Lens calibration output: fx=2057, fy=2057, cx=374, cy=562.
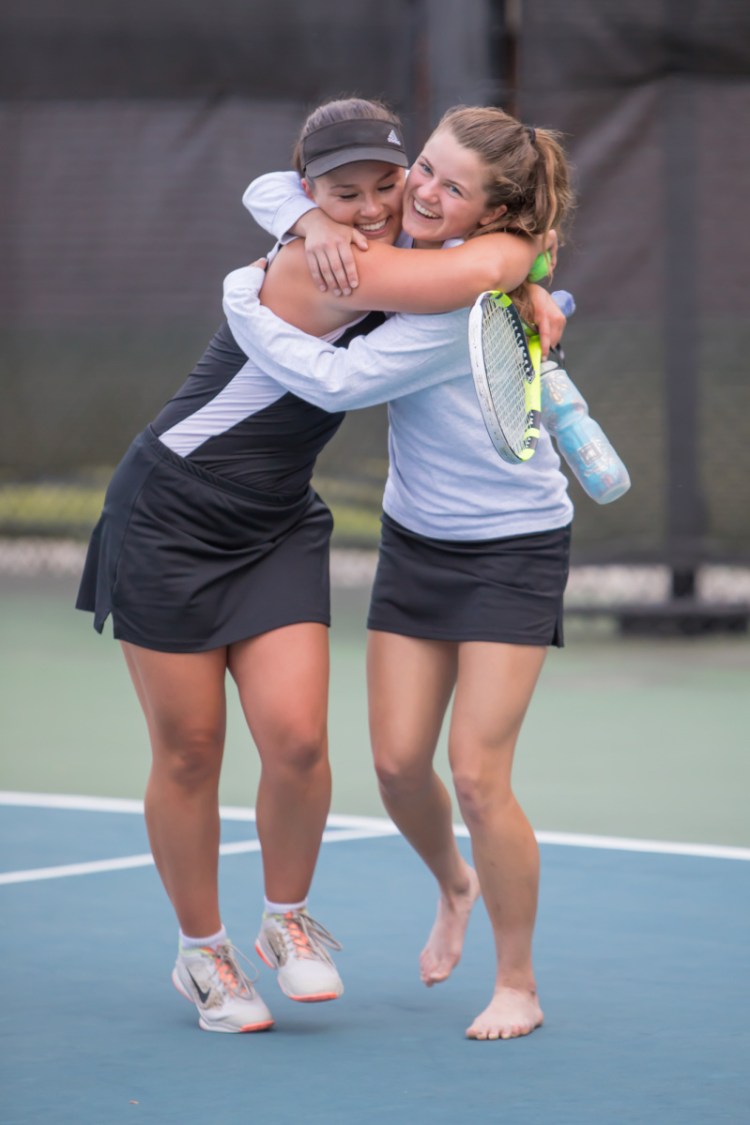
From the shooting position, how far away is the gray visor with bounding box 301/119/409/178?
3.34 meters

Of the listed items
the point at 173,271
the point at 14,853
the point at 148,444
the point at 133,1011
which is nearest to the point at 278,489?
the point at 148,444

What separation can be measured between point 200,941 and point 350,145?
140 centimetres

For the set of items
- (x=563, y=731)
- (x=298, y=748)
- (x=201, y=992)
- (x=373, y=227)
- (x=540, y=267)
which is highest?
(x=373, y=227)

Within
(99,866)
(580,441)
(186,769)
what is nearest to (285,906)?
(186,769)

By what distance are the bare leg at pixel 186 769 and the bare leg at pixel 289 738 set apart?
7 centimetres

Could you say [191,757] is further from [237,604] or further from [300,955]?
[300,955]

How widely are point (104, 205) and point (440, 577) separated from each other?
16.5 feet

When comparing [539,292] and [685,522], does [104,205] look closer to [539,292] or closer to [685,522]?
[685,522]

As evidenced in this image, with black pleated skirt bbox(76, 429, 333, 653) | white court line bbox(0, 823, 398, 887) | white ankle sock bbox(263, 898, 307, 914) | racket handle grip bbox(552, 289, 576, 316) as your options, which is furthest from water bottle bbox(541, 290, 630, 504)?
white court line bbox(0, 823, 398, 887)

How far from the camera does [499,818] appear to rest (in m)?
3.53

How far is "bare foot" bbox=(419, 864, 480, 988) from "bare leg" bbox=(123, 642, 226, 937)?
40 cm

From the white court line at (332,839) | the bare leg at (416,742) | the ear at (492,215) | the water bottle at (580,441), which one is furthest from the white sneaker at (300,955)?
the ear at (492,215)

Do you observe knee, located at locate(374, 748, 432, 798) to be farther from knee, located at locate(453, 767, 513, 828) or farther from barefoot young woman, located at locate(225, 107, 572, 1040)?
knee, located at locate(453, 767, 513, 828)

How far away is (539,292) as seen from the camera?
11.8 ft
